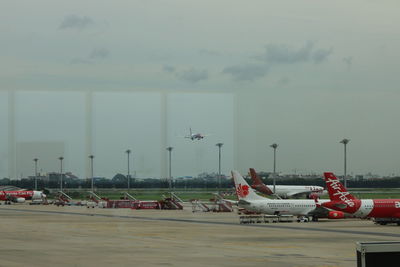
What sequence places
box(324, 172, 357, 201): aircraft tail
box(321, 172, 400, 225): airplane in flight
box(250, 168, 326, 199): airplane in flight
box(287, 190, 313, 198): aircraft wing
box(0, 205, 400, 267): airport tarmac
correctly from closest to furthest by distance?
box(0, 205, 400, 267): airport tarmac, box(321, 172, 400, 225): airplane in flight, box(324, 172, 357, 201): aircraft tail, box(250, 168, 326, 199): airplane in flight, box(287, 190, 313, 198): aircraft wing

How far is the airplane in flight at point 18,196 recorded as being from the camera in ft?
619

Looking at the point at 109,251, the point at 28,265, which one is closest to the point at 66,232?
the point at 109,251

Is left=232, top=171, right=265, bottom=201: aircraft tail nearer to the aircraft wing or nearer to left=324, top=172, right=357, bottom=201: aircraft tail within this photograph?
left=324, top=172, right=357, bottom=201: aircraft tail

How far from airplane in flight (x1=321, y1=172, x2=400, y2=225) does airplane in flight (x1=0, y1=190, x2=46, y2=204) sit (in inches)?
4443

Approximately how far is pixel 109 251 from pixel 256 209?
5414cm

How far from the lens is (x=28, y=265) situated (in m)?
38.9

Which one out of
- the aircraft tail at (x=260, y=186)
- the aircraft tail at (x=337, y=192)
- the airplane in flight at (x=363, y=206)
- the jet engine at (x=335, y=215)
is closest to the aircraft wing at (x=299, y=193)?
the aircraft tail at (x=260, y=186)

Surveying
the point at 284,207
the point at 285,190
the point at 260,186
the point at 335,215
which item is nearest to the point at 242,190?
the point at 284,207

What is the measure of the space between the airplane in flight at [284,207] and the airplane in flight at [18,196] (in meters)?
95.8

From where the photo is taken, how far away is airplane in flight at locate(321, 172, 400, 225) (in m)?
84.6

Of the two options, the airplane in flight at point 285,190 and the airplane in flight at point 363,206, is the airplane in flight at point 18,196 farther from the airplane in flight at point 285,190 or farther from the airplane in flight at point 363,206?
Result: the airplane in flight at point 363,206

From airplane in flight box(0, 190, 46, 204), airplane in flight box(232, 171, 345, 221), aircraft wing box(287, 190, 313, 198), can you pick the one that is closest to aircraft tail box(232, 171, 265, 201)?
airplane in flight box(232, 171, 345, 221)

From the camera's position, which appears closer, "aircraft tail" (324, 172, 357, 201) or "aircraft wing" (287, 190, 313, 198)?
"aircraft tail" (324, 172, 357, 201)

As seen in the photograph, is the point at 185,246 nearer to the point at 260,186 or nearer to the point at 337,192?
A: the point at 337,192
